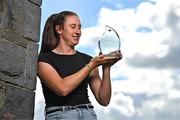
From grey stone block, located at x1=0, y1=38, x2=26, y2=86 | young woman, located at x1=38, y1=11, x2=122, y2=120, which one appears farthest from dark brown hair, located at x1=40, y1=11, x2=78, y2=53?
grey stone block, located at x1=0, y1=38, x2=26, y2=86

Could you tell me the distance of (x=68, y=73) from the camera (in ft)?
12.8

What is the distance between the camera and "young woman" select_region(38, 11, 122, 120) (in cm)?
378

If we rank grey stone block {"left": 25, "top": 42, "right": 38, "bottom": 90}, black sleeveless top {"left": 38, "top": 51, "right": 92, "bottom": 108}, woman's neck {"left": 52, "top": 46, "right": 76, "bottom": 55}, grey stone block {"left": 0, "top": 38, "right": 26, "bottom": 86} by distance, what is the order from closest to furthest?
grey stone block {"left": 0, "top": 38, "right": 26, "bottom": 86}
black sleeveless top {"left": 38, "top": 51, "right": 92, "bottom": 108}
grey stone block {"left": 25, "top": 42, "right": 38, "bottom": 90}
woman's neck {"left": 52, "top": 46, "right": 76, "bottom": 55}

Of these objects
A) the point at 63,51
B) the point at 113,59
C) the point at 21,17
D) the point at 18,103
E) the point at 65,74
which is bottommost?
the point at 18,103

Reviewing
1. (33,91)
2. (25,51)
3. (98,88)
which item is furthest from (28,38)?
(98,88)

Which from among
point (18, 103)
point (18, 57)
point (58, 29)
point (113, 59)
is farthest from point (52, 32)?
point (18, 103)

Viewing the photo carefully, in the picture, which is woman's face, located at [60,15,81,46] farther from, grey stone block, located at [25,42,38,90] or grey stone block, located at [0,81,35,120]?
grey stone block, located at [0,81,35,120]

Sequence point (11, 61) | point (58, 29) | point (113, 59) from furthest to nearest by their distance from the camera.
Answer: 1. point (58, 29)
2. point (113, 59)
3. point (11, 61)

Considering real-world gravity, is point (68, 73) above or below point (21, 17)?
below

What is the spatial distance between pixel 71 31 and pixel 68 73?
356 mm

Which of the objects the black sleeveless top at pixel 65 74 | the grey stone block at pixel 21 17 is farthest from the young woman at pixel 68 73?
the grey stone block at pixel 21 17

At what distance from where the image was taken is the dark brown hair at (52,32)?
4.09 metres

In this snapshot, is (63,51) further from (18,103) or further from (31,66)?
(18,103)

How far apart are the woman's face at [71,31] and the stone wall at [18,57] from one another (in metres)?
0.21
